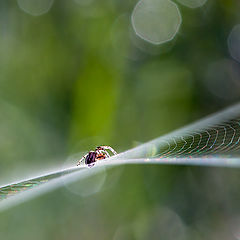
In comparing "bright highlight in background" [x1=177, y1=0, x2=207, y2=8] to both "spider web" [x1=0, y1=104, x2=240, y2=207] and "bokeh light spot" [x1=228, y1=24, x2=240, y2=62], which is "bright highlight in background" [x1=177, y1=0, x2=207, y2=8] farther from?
"spider web" [x1=0, y1=104, x2=240, y2=207]

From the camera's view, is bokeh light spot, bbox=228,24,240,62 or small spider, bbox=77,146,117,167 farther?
bokeh light spot, bbox=228,24,240,62

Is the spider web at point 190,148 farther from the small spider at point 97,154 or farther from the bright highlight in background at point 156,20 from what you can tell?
the bright highlight in background at point 156,20

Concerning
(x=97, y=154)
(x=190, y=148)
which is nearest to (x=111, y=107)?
(x=97, y=154)

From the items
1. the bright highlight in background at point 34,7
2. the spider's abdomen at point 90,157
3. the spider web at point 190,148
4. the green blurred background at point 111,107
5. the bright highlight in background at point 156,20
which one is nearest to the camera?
the spider web at point 190,148

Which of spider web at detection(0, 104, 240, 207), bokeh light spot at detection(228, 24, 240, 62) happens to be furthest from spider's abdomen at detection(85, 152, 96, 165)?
bokeh light spot at detection(228, 24, 240, 62)

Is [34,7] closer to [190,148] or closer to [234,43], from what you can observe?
[234,43]

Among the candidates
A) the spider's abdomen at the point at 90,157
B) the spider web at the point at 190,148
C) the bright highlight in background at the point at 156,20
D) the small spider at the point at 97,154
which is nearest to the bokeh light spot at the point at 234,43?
the bright highlight in background at the point at 156,20
